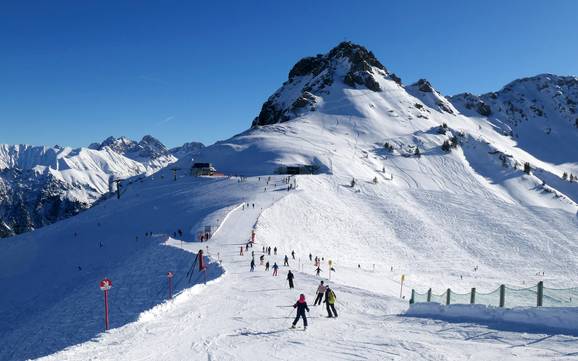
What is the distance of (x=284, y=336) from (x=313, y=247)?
38916mm

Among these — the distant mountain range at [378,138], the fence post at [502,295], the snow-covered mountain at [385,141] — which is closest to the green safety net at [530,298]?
the fence post at [502,295]

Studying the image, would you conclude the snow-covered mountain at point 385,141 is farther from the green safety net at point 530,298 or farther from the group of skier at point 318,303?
the group of skier at point 318,303

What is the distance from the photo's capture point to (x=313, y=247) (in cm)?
5616

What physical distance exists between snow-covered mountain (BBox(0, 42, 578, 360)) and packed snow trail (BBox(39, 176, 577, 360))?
10 centimetres

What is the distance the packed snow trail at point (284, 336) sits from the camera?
48.1 feet

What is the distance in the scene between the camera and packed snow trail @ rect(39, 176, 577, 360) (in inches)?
577

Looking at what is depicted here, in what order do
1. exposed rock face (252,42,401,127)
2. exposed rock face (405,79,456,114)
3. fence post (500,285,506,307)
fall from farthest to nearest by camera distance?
exposed rock face (405,79,456,114), exposed rock face (252,42,401,127), fence post (500,285,506,307)

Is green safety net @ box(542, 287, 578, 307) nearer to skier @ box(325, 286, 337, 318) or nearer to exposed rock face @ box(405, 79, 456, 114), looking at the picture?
skier @ box(325, 286, 337, 318)

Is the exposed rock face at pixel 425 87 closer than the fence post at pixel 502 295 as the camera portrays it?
No

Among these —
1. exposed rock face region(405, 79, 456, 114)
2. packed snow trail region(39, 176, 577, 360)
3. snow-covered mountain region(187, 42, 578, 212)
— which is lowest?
→ packed snow trail region(39, 176, 577, 360)

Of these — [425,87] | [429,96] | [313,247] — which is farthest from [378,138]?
[425,87]

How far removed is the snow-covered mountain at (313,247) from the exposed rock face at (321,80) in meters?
→ 4.31

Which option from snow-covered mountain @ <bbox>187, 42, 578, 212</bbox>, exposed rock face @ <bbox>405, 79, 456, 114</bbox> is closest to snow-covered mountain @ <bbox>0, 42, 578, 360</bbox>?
snow-covered mountain @ <bbox>187, 42, 578, 212</bbox>

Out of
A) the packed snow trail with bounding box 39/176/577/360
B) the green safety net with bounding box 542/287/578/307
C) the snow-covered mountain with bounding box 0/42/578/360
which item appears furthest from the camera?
the green safety net with bounding box 542/287/578/307
